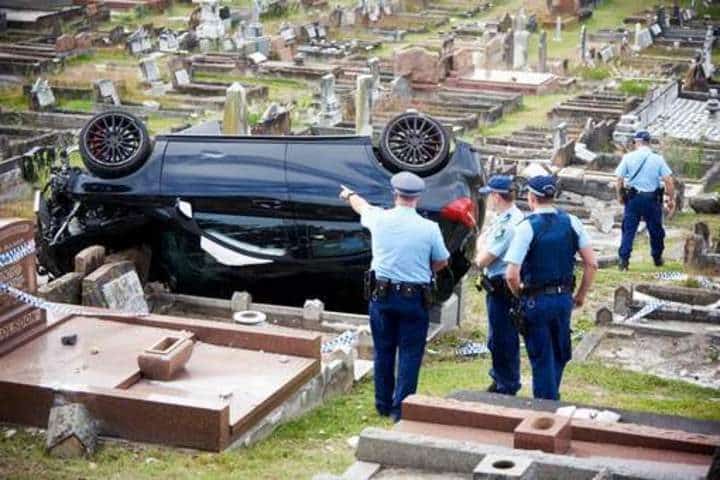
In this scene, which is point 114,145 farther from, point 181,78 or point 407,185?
point 181,78

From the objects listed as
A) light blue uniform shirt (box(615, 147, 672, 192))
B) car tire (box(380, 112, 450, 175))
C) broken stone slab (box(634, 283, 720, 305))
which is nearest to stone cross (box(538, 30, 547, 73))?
light blue uniform shirt (box(615, 147, 672, 192))

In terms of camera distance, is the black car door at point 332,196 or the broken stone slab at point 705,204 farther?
the broken stone slab at point 705,204

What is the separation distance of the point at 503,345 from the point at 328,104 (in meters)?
18.6

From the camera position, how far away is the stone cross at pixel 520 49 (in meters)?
37.2

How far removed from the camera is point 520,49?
3738 centimetres

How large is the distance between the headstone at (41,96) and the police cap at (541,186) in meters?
20.8

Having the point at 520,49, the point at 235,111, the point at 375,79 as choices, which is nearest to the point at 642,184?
the point at 235,111

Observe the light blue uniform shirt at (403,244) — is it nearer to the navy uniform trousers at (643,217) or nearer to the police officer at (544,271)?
the police officer at (544,271)

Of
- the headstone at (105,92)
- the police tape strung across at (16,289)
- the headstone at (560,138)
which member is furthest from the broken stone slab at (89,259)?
the headstone at (105,92)

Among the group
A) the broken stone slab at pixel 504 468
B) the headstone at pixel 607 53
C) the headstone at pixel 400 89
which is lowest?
the headstone at pixel 607 53

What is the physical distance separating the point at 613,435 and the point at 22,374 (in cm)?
404

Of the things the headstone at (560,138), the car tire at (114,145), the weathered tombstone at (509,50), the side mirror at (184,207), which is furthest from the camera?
the weathered tombstone at (509,50)

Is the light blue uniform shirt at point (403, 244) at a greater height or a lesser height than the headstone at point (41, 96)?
greater

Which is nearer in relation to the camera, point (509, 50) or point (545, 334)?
point (545, 334)
